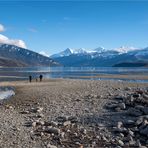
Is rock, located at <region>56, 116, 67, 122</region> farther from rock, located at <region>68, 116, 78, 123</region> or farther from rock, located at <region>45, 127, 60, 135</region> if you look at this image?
rock, located at <region>45, 127, 60, 135</region>

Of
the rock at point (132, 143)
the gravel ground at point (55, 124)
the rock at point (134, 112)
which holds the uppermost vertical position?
the rock at point (134, 112)

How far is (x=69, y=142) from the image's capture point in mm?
17734

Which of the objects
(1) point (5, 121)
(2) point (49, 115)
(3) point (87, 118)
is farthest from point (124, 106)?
(1) point (5, 121)

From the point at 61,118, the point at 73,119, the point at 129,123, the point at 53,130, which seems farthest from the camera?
the point at 61,118

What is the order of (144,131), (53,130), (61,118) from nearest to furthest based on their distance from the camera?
(144,131), (53,130), (61,118)

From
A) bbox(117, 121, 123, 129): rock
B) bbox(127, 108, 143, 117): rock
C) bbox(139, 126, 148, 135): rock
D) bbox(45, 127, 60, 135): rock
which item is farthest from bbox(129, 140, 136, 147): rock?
bbox(127, 108, 143, 117): rock

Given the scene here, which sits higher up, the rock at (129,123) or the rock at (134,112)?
the rock at (134,112)

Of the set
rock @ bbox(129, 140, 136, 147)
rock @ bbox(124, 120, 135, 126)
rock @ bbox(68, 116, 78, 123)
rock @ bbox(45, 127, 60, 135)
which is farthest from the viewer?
rock @ bbox(68, 116, 78, 123)

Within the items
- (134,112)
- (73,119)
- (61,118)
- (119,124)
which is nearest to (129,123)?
(119,124)

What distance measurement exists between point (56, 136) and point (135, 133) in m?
4.62

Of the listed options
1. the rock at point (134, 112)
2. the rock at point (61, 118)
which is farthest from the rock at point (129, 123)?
the rock at point (61, 118)

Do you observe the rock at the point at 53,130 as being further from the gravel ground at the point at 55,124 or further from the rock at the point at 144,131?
the rock at the point at 144,131

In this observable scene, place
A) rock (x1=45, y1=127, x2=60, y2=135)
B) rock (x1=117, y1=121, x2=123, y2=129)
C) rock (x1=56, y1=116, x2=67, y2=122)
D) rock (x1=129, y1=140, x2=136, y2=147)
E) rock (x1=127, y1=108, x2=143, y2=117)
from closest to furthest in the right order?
rock (x1=129, y1=140, x2=136, y2=147) < rock (x1=45, y1=127, x2=60, y2=135) < rock (x1=117, y1=121, x2=123, y2=129) < rock (x1=56, y1=116, x2=67, y2=122) < rock (x1=127, y1=108, x2=143, y2=117)

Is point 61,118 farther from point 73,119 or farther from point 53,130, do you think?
point 53,130
